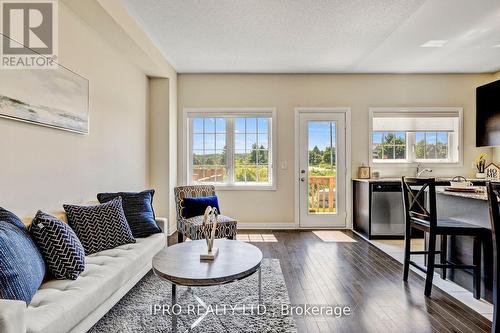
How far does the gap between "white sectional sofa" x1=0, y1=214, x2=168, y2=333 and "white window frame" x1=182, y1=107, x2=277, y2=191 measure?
2628mm

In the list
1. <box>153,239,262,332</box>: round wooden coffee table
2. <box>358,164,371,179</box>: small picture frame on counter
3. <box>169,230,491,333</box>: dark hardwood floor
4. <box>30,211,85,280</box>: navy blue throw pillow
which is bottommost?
<box>169,230,491,333</box>: dark hardwood floor

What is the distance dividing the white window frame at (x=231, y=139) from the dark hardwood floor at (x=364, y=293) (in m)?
1.35

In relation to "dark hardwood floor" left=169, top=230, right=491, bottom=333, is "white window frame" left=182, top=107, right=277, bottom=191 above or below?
above

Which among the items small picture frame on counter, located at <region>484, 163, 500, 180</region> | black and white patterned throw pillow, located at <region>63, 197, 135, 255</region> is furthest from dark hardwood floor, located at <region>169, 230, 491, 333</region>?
small picture frame on counter, located at <region>484, 163, 500, 180</region>

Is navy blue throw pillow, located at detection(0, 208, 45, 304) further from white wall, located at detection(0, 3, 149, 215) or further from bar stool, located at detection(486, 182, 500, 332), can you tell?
bar stool, located at detection(486, 182, 500, 332)

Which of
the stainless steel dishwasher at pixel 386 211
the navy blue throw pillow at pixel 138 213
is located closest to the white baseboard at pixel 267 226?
the stainless steel dishwasher at pixel 386 211

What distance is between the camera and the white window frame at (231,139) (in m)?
5.01

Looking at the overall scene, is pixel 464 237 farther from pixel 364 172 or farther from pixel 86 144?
pixel 86 144

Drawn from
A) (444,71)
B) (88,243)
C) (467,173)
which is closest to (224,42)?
(88,243)

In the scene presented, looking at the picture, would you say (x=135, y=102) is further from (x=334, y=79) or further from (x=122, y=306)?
(x=334, y=79)

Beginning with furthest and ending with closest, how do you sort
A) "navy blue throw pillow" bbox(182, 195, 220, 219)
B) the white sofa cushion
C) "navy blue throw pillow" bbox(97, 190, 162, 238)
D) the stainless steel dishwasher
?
the stainless steel dishwasher → "navy blue throw pillow" bbox(182, 195, 220, 219) → "navy blue throw pillow" bbox(97, 190, 162, 238) → the white sofa cushion

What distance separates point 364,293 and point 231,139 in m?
3.26

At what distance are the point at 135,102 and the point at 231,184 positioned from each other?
2.03m

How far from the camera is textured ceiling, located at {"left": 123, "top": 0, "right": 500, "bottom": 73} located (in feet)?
9.53
